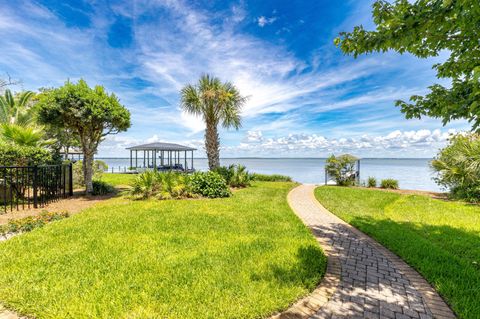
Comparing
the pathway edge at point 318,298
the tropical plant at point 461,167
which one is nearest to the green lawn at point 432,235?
the pathway edge at point 318,298

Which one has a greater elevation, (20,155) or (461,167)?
(20,155)

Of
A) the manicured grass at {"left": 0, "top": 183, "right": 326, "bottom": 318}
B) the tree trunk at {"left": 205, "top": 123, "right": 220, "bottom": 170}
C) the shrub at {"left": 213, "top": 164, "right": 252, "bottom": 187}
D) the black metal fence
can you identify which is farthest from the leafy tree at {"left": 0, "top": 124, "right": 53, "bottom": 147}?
the shrub at {"left": 213, "top": 164, "right": 252, "bottom": 187}

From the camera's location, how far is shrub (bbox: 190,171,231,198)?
1137 cm

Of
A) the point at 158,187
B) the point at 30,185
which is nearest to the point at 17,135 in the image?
the point at 30,185

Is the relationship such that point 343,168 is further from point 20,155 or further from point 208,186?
point 20,155

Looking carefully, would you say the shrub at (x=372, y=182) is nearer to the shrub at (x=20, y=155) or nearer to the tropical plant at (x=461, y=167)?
the tropical plant at (x=461, y=167)

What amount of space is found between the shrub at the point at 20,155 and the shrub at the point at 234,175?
8.98 meters

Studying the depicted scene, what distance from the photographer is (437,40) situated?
3.41 meters

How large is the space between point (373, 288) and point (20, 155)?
39.3 ft

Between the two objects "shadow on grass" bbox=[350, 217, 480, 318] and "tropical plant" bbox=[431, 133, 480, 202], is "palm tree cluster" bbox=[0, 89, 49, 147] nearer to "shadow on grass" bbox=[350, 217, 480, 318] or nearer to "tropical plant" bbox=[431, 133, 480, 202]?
"shadow on grass" bbox=[350, 217, 480, 318]

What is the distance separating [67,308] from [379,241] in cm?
655

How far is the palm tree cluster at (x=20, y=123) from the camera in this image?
977cm

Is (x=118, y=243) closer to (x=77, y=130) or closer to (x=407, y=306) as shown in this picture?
(x=407, y=306)

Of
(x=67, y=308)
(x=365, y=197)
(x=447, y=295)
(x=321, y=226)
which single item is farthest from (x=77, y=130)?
(x=365, y=197)
